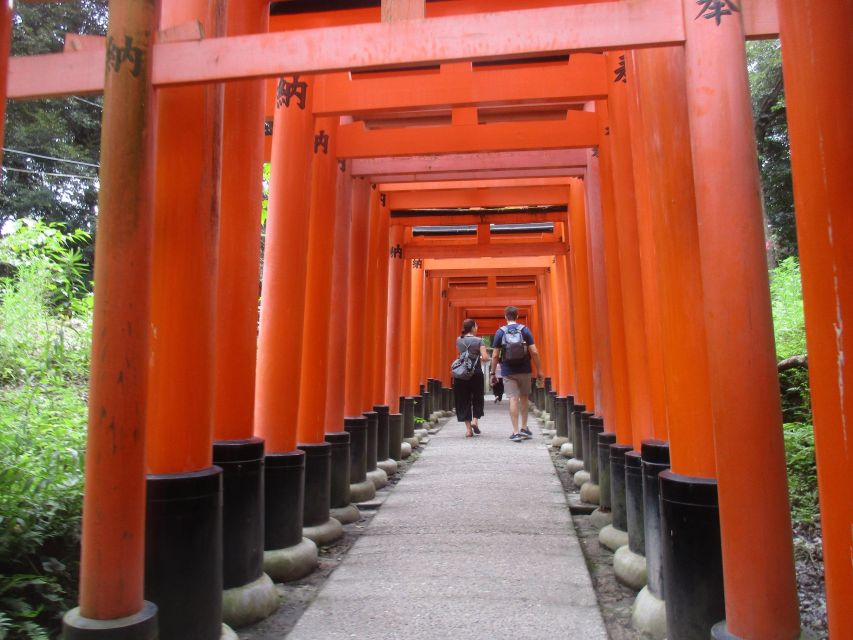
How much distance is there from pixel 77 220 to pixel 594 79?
599 inches

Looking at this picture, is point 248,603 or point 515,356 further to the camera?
point 515,356

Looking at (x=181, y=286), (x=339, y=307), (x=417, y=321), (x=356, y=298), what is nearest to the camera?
(x=181, y=286)

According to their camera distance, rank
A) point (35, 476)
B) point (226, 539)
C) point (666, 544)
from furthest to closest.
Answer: point (226, 539)
point (35, 476)
point (666, 544)

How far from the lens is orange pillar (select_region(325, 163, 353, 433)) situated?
17.9ft

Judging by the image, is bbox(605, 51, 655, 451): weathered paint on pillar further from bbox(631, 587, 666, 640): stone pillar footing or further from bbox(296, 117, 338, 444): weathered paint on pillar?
bbox(296, 117, 338, 444): weathered paint on pillar

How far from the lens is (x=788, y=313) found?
27.1 ft

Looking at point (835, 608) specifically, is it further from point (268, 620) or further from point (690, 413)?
point (268, 620)

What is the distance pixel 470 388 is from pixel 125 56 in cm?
872

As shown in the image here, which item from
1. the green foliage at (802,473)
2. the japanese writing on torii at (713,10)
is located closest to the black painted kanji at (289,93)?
the japanese writing on torii at (713,10)

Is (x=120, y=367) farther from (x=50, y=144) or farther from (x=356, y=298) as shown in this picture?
(x=50, y=144)

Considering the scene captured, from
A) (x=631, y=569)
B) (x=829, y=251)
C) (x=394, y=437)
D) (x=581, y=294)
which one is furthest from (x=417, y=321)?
(x=829, y=251)

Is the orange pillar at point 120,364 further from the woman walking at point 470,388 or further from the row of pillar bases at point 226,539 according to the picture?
the woman walking at point 470,388

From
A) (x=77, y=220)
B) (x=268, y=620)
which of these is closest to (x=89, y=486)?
(x=268, y=620)

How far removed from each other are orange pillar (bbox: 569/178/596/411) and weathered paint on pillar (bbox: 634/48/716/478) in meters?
4.19
